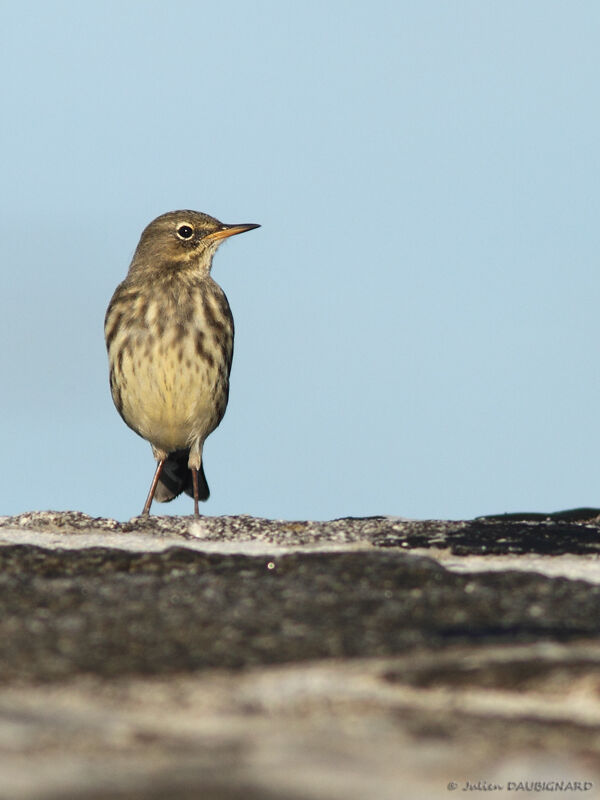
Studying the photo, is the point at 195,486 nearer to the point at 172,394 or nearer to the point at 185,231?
the point at 172,394

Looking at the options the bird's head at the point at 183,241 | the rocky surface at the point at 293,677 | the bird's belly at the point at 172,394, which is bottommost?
the rocky surface at the point at 293,677

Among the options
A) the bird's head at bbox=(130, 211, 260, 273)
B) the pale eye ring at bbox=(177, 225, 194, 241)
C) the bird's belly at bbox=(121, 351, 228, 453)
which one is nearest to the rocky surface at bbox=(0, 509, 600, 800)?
the bird's belly at bbox=(121, 351, 228, 453)

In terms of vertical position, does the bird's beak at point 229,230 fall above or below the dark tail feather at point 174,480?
above

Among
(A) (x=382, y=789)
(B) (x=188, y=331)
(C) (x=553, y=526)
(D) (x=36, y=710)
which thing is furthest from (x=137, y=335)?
(A) (x=382, y=789)

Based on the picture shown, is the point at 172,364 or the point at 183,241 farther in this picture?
the point at 183,241

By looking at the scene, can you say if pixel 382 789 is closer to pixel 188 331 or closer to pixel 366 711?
pixel 366 711

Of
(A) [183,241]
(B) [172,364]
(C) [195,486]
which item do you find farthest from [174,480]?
(A) [183,241]
